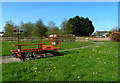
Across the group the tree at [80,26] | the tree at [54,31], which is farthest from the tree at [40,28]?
the tree at [80,26]

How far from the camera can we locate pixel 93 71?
5160 mm

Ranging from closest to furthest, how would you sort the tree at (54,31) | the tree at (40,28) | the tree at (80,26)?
the tree at (40,28) → the tree at (54,31) → the tree at (80,26)

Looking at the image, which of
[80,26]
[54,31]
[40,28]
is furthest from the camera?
[80,26]

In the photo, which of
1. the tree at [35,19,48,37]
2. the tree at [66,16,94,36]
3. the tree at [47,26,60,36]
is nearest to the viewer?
the tree at [35,19,48,37]

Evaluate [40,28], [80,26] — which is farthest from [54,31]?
[80,26]

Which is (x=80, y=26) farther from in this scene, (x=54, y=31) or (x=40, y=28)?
(x=40, y=28)

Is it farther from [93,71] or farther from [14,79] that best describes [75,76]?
[14,79]

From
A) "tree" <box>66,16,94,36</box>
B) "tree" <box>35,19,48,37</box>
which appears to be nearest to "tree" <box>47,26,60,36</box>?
"tree" <box>35,19,48,37</box>

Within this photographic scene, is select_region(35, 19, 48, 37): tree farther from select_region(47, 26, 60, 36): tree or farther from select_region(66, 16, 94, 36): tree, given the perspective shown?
select_region(66, 16, 94, 36): tree

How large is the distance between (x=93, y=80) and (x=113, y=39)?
946 inches

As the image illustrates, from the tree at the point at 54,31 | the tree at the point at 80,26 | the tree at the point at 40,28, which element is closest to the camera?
the tree at the point at 40,28

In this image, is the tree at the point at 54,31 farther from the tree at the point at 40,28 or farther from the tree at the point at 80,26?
the tree at the point at 80,26

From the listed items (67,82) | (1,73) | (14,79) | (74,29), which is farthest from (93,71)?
(74,29)

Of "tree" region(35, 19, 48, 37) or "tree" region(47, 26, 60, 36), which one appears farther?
"tree" region(47, 26, 60, 36)
